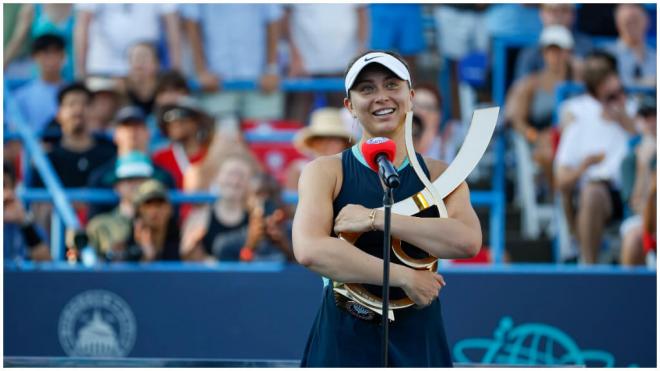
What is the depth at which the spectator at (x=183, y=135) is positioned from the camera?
31.4ft

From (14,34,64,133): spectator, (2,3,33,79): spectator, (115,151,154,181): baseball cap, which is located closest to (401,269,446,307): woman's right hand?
(115,151,154,181): baseball cap

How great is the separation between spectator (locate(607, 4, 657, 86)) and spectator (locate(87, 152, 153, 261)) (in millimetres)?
4114

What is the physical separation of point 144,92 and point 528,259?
367 cm

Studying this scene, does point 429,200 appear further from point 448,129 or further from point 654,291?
point 448,129

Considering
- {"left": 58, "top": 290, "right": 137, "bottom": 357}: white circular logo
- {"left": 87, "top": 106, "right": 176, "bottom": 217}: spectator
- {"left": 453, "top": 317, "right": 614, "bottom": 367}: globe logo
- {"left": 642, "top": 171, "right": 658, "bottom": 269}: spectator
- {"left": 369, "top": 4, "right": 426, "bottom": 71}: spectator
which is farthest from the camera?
{"left": 369, "top": 4, "right": 426, "bottom": 71}: spectator

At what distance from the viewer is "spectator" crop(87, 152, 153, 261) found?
8.80 m

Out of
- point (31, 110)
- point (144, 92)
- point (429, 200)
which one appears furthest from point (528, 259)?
point (429, 200)

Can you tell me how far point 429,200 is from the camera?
3824mm

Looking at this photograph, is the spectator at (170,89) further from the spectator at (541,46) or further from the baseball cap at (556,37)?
the baseball cap at (556,37)

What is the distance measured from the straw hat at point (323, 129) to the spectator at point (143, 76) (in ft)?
5.12

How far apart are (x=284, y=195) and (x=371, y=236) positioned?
5.47 m

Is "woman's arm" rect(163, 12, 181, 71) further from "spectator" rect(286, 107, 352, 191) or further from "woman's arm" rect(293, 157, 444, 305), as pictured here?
"woman's arm" rect(293, 157, 444, 305)

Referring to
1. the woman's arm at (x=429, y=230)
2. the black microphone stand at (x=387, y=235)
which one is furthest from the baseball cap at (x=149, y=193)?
the black microphone stand at (x=387, y=235)

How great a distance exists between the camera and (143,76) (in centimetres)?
1005
